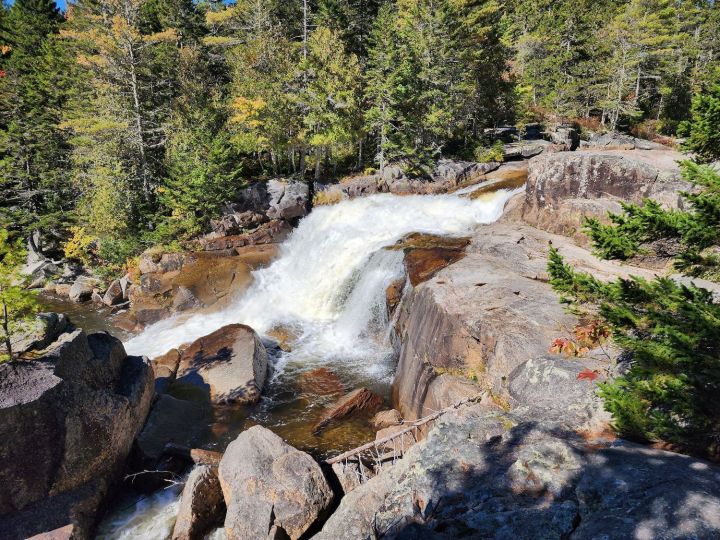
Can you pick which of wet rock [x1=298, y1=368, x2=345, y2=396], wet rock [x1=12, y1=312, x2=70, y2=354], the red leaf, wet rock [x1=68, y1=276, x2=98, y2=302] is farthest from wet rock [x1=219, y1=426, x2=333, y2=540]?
wet rock [x1=68, y1=276, x2=98, y2=302]

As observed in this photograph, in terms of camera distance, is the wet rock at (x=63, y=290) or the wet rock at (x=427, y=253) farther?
the wet rock at (x=63, y=290)

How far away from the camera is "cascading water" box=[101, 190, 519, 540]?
12.5 meters

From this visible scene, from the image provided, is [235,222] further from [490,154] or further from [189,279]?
[490,154]

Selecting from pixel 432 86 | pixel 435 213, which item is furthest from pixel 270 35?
pixel 435 213

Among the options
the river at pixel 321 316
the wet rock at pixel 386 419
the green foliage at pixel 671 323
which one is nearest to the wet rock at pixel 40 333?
the river at pixel 321 316

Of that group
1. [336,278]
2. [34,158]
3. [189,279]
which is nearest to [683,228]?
[336,278]

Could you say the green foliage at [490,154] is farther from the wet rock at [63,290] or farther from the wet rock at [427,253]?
the wet rock at [63,290]

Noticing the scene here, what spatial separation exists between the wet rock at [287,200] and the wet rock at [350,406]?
51.5 ft

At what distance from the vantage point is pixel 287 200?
1033 inches

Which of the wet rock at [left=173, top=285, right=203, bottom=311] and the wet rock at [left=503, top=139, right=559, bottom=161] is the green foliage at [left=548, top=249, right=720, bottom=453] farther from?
the wet rock at [left=503, top=139, right=559, bottom=161]

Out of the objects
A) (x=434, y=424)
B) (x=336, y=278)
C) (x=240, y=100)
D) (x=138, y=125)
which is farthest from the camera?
(x=240, y=100)

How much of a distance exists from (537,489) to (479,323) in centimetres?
543

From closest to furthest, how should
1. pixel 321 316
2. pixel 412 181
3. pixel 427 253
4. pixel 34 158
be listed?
1. pixel 427 253
2. pixel 321 316
3. pixel 34 158
4. pixel 412 181

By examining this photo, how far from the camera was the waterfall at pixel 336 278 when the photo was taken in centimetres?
1703
